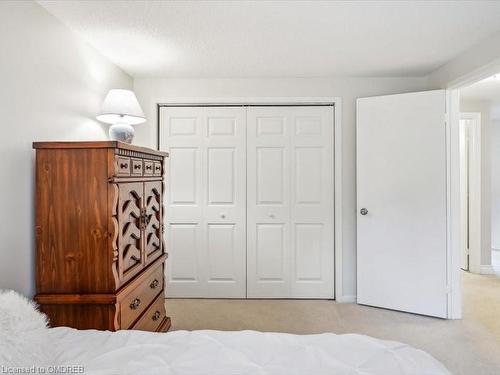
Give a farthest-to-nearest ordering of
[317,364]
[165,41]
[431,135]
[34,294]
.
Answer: [431,135] < [165,41] < [34,294] < [317,364]

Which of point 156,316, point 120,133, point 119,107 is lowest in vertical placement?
point 156,316

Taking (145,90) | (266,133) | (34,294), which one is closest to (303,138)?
(266,133)

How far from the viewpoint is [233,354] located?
1.15m

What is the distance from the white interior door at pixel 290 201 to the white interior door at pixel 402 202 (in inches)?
14.0

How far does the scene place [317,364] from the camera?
3.56 feet

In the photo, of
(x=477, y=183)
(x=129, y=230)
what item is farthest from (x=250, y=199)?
(x=477, y=183)

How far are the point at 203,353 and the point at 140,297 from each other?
1136 millimetres

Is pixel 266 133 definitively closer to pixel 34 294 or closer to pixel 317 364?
pixel 34 294

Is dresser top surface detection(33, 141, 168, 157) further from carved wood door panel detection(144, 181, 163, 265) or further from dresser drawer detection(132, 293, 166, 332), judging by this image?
dresser drawer detection(132, 293, 166, 332)

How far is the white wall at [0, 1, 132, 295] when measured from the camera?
5.67ft

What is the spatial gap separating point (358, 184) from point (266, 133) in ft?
3.59

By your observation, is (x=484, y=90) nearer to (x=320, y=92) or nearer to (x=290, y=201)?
(x=320, y=92)

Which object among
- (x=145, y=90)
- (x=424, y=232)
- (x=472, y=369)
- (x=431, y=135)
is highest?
(x=145, y=90)

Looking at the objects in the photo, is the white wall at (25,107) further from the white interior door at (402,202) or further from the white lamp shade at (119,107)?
the white interior door at (402,202)
